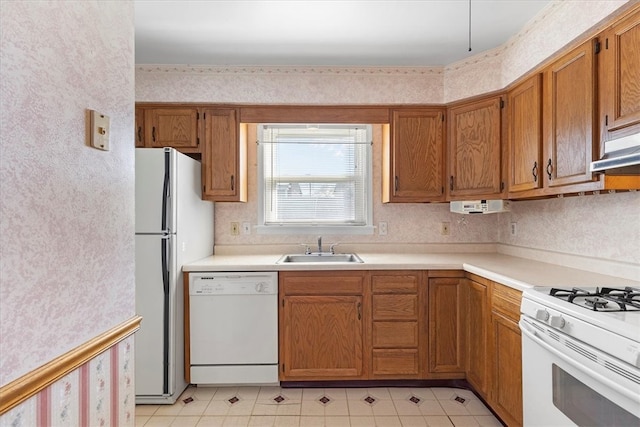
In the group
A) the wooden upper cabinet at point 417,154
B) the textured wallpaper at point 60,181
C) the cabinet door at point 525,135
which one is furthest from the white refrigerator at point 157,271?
the cabinet door at point 525,135

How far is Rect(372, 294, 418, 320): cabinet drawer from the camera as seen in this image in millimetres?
2469

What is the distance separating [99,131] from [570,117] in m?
2.17

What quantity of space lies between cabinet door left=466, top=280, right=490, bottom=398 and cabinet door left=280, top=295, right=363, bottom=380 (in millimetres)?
749

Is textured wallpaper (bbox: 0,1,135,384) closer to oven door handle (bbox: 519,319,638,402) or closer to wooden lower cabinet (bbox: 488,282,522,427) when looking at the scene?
oven door handle (bbox: 519,319,638,402)

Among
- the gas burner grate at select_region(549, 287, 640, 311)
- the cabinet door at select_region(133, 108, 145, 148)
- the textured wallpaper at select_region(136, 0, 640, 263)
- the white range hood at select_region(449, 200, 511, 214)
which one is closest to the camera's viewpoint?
the gas burner grate at select_region(549, 287, 640, 311)

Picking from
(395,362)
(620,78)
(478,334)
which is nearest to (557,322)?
(478,334)

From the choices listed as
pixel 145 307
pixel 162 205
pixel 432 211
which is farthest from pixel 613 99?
pixel 145 307

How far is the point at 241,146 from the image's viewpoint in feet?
9.27

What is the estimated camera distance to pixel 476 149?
2615 millimetres

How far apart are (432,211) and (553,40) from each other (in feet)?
5.04

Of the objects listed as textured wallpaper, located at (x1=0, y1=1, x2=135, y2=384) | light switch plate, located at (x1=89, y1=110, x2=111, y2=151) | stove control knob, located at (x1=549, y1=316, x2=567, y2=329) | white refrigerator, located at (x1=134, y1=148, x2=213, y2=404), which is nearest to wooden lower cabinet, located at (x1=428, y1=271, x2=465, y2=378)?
stove control knob, located at (x1=549, y1=316, x2=567, y2=329)

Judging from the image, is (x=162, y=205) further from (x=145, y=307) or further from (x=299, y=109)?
(x=299, y=109)

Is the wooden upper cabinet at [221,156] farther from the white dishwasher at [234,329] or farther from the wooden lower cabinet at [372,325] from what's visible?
the wooden lower cabinet at [372,325]

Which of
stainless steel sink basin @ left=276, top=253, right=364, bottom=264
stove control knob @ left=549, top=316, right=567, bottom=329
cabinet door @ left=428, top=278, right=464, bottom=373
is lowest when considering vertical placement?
cabinet door @ left=428, top=278, right=464, bottom=373
